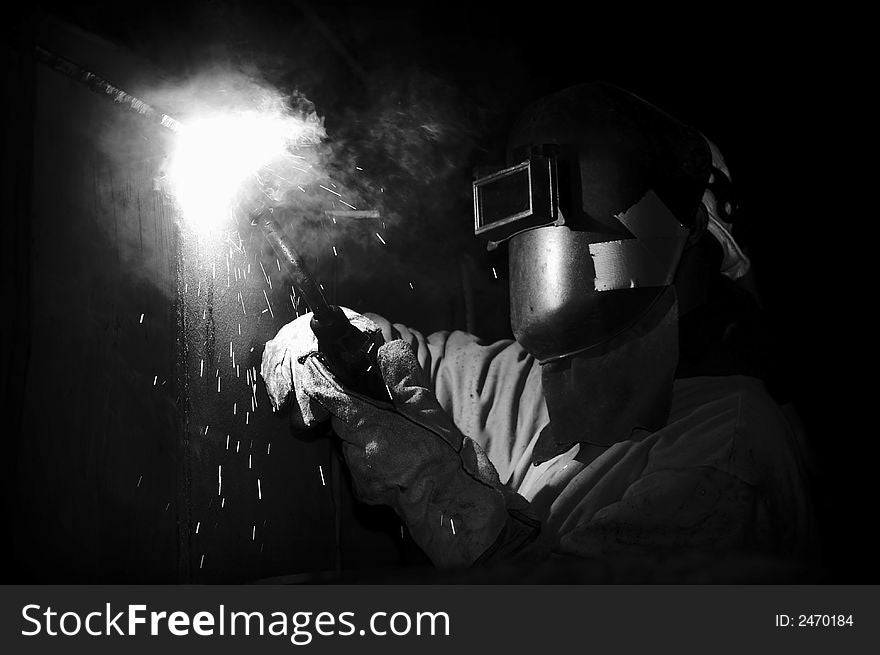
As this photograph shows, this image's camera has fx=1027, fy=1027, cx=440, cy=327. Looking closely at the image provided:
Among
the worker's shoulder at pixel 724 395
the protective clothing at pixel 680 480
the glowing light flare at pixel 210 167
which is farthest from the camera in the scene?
the glowing light flare at pixel 210 167

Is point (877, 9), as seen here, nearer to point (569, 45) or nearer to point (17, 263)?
point (569, 45)

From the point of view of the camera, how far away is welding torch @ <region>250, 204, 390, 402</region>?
180 centimetres

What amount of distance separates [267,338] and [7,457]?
600 mm

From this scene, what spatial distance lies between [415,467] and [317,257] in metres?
0.64

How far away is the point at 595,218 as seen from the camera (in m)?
1.86

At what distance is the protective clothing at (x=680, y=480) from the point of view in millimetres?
1645

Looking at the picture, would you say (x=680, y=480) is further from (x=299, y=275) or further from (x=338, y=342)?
(x=299, y=275)

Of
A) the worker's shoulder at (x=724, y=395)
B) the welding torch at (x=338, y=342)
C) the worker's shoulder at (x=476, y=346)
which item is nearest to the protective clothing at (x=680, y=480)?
the worker's shoulder at (x=724, y=395)

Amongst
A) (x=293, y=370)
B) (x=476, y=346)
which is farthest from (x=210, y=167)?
(x=476, y=346)

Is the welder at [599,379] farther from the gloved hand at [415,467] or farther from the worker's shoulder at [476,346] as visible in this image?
the worker's shoulder at [476,346]

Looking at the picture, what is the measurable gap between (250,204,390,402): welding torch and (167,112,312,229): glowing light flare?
15cm

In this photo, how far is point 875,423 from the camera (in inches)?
72.6

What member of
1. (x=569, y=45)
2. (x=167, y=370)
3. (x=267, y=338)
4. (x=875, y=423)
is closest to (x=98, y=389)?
(x=167, y=370)

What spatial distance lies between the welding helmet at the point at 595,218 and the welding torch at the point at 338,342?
0.98 ft
